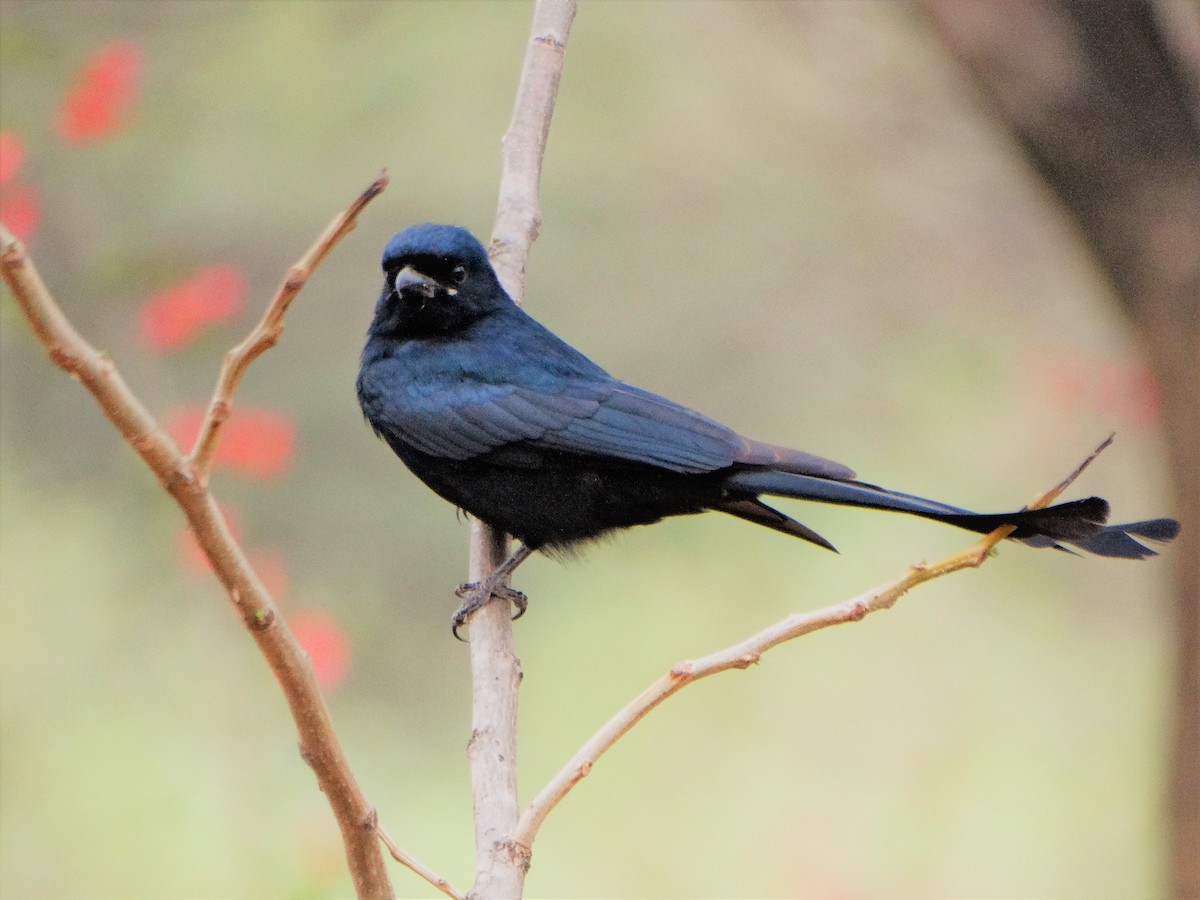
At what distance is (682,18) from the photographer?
20.0 feet

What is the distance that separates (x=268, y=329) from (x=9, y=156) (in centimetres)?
379

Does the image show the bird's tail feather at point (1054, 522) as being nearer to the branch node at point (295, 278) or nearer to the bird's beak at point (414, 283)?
the bird's beak at point (414, 283)

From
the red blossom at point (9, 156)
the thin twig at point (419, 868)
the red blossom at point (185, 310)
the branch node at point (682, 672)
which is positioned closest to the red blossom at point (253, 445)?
the red blossom at point (185, 310)

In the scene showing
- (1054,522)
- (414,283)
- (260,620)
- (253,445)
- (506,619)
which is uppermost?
(253,445)

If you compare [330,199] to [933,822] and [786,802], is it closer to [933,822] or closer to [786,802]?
[786,802]

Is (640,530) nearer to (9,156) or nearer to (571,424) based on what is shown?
(9,156)

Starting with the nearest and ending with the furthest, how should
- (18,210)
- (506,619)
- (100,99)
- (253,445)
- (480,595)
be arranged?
1. (506,619)
2. (480,595)
3. (18,210)
4. (100,99)
5. (253,445)

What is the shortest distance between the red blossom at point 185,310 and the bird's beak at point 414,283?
1.96m

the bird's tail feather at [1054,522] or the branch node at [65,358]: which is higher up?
the bird's tail feather at [1054,522]

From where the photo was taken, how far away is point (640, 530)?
655 cm

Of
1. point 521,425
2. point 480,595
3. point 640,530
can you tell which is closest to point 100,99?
point 521,425

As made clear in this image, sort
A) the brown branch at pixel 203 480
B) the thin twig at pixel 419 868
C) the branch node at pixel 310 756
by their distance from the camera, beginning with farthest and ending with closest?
Result: 1. the thin twig at pixel 419 868
2. the branch node at pixel 310 756
3. the brown branch at pixel 203 480

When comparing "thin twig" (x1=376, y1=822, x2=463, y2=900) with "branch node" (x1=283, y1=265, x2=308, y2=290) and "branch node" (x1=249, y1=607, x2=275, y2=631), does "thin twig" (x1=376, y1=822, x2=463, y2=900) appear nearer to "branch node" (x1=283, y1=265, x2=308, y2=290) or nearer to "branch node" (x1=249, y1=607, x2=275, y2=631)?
"branch node" (x1=249, y1=607, x2=275, y2=631)

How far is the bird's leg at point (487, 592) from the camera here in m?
2.69
